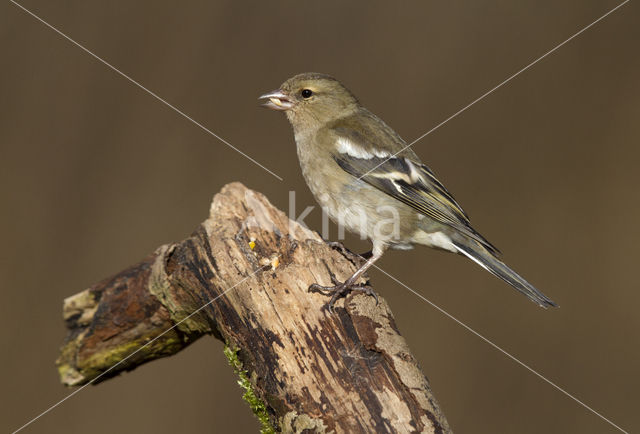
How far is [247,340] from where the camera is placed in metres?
2.58

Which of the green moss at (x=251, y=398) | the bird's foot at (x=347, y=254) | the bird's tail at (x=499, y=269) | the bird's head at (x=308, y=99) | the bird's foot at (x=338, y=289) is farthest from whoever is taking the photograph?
the bird's head at (x=308, y=99)

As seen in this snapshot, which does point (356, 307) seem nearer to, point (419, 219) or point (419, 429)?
point (419, 429)

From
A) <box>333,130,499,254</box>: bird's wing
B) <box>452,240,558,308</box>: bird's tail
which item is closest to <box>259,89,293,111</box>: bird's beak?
<box>333,130,499,254</box>: bird's wing

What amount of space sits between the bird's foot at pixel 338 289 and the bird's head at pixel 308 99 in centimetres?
163

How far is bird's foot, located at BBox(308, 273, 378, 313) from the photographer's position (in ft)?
8.89

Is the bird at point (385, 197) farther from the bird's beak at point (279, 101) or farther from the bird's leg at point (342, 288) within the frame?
the bird's leg at point (342, 288)

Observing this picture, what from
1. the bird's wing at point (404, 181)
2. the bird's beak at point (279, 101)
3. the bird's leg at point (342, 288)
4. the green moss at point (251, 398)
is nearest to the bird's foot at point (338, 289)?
the bird's leg at point (342, 288)

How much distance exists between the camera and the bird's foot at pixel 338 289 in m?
2.71

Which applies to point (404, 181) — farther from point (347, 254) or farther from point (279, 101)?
point (279, 101)

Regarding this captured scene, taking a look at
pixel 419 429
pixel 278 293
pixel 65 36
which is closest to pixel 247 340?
pixel 278 293

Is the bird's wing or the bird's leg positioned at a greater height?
the bird's wing

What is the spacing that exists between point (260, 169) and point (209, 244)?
9.88 ft

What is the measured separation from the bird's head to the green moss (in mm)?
2042

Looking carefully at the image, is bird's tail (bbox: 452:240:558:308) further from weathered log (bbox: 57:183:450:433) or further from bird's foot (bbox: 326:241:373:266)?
weathered log (bbox: 57:183:450:433)
